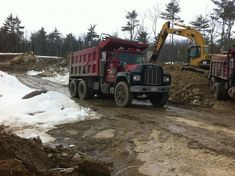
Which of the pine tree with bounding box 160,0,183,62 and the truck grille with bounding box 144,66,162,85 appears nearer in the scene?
the truck grille with bounding box 144,66,162,85

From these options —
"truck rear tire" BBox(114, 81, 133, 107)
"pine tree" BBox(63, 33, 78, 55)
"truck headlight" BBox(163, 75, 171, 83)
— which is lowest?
"truck rear tire" BBox(114, 81, 133, 107)

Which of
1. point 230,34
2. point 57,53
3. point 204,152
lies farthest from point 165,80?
point 57,53

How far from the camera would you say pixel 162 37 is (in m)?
25.9

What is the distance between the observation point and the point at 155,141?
29.6 feet

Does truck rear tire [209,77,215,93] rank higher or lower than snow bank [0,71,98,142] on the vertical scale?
higher

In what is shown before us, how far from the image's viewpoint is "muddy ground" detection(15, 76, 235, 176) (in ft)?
23.2

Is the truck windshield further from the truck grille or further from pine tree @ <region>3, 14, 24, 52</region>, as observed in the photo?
pine tree @ <region>3, 14, 24, 52</region>

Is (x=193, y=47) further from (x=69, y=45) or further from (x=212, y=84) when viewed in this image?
(x=69, y=45)

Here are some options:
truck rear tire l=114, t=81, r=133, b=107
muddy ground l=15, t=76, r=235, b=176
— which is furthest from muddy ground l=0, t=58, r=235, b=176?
truck rear tire l=114, t=81, r=133, b=107

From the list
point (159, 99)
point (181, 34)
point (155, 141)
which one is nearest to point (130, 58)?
point (159, 99)

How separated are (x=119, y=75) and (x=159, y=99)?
206 centimetres

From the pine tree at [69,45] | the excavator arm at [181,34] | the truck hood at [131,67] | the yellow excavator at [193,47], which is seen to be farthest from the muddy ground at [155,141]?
the pine tree at [69,45]

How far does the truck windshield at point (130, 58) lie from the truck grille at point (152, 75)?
59.0 inches

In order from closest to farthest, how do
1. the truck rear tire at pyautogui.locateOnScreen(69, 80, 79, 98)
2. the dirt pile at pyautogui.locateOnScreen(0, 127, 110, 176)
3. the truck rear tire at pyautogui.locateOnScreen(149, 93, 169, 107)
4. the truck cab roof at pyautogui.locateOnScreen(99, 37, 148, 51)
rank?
the dirt pile at pyautogui.locateOnScreen(0, 127, 110, 176) → the truck rear tire at pyautogui.locateOnScreen(149, 93, 169, 107) → the truck cab roof at pyautogui.locateOnScreen(99, 37, 148, 51) → the truck rear tire at pyautogui.locateOnScreen(69, 80, 79, 98)
